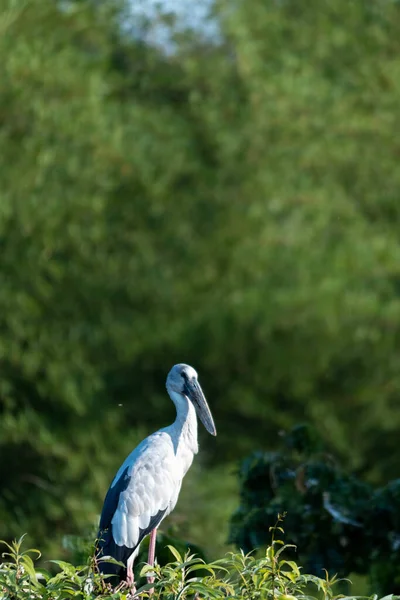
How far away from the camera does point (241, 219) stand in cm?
1158

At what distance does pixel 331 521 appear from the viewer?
5598 mm

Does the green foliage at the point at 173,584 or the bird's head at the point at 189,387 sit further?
the bird's head at the point at 189,387

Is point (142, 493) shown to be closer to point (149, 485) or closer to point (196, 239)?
point (149, 485)

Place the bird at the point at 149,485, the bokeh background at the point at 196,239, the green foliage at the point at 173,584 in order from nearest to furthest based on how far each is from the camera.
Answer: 1. the green foliage at the point at 173,584
2. the bird at the point at 149,485
3. the bokeh background at the point at 196,239

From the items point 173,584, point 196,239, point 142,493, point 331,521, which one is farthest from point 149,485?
point 196,239

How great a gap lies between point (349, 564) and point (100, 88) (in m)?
6.20

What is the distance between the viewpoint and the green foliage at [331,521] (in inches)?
217

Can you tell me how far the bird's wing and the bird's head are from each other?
19cm

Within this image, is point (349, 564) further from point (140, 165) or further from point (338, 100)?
point (338, 100)

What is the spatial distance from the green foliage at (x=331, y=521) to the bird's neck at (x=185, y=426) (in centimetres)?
82

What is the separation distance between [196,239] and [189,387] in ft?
21.7

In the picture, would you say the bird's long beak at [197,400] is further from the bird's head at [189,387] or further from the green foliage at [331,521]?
the green foliage at [331,521]

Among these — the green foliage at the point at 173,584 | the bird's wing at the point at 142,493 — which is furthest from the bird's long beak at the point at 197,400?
the green foliage at the point at 173,584

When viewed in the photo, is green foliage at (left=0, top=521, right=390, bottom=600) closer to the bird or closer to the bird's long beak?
the bird
